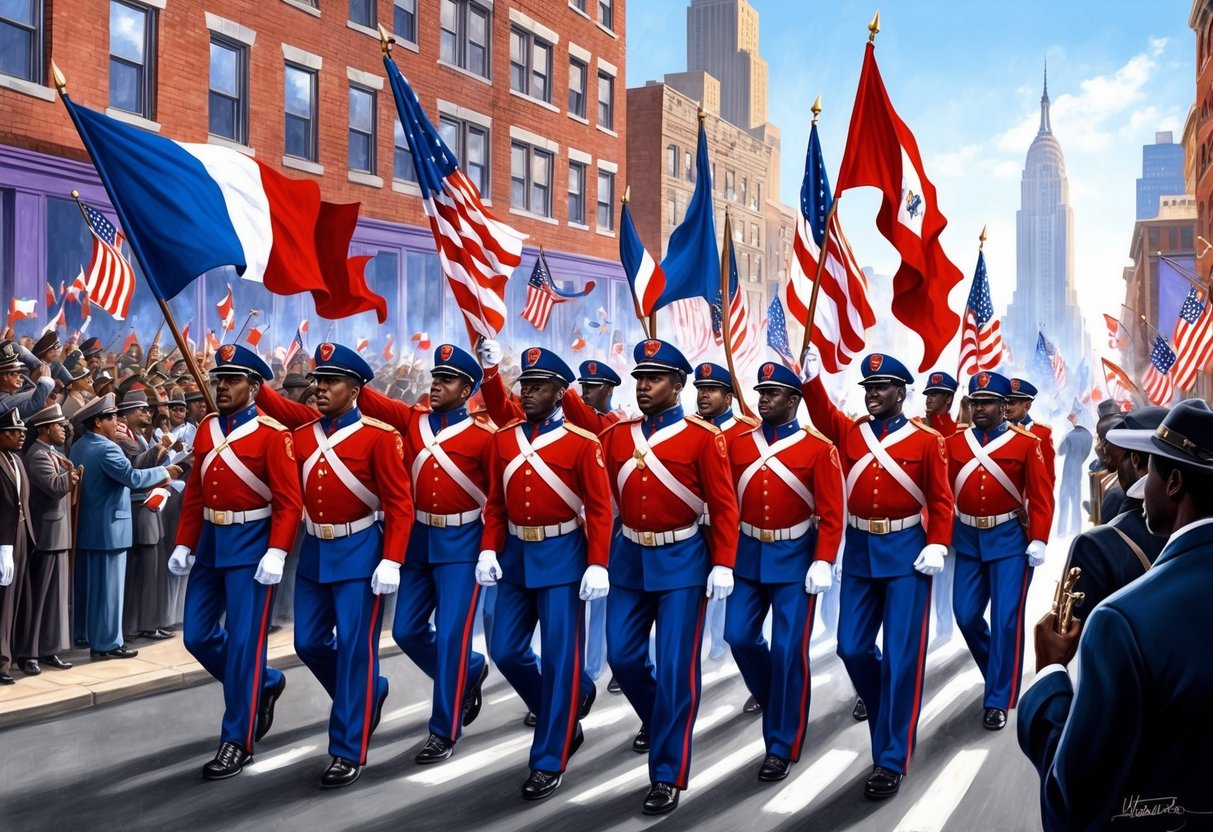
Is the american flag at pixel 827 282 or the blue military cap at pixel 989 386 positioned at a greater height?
the american flag at pixel 827 282

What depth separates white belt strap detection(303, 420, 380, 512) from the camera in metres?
6.73

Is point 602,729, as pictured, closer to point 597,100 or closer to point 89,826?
point 89,826

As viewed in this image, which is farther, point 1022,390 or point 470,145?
point 470,145

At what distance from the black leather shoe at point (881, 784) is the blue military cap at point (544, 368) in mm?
2555

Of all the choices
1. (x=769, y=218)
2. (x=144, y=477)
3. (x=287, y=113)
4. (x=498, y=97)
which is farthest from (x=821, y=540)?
(x=769, y=218)

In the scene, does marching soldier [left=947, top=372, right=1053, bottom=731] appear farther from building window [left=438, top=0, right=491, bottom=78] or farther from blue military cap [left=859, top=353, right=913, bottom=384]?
building window [left=438, top=0, right=491, bottom=78]

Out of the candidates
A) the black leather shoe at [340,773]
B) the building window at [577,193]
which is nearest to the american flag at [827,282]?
the black leather shoe at [340,773]

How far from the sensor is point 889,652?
22.1ft

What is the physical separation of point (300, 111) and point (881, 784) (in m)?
17.1

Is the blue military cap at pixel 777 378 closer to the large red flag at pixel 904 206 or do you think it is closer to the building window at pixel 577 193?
the large red flag at pixel 904 206

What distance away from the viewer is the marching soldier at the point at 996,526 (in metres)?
7.92

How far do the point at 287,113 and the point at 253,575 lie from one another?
1516 centimetres

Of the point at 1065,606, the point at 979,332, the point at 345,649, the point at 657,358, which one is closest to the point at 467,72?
the point at 979,332

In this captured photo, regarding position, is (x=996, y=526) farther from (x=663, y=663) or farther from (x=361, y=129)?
(x=361, y=129)
